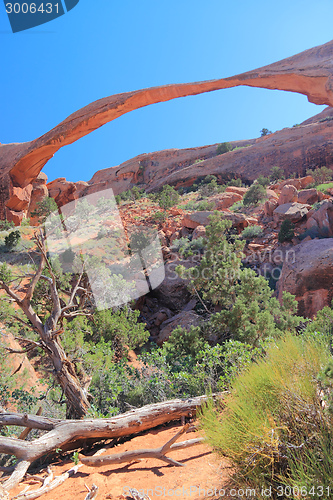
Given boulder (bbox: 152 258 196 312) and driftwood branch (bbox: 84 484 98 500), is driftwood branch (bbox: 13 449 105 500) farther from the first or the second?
boulder (bbox: 152 258 196 312)

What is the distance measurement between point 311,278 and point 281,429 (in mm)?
7803

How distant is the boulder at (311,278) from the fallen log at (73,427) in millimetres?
5936

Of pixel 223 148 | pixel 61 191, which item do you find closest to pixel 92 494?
pixel 61 191

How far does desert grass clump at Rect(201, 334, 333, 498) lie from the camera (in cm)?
144

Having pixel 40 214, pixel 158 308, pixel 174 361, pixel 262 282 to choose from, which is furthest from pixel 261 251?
pixel 40 214

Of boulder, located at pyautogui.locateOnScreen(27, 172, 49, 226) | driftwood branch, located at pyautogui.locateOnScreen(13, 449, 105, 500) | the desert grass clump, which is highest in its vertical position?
boulder, located at pyautogui.locateOnScreen(27, 172, 49, 226)

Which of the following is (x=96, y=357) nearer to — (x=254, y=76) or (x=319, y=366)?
(x=319, y=366)

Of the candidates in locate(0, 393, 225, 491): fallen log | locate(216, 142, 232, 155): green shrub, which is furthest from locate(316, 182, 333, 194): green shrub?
locate(216, 142, 232, 155): green shrub

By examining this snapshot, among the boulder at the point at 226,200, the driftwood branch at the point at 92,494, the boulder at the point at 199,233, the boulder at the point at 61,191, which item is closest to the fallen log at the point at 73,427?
the driftwood branch at the point at 92,494

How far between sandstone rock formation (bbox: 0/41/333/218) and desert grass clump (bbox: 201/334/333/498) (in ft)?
42.7

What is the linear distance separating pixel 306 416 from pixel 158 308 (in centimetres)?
1069

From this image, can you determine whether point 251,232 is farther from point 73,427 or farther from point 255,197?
point 73,427

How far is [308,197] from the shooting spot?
14281 millimetres

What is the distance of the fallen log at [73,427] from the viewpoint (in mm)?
2744
